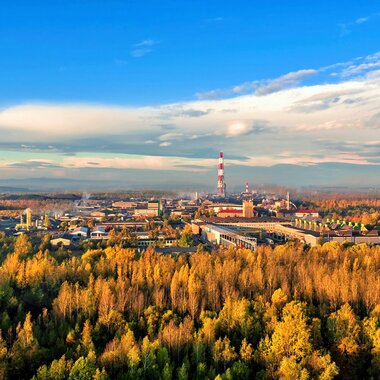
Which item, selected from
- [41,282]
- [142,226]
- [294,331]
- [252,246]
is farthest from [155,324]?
[142,226]

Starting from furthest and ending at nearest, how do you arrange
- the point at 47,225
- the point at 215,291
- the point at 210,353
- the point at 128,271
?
the point at 47,225, the point at 128,271, the point at 215,291, the point at 210,353

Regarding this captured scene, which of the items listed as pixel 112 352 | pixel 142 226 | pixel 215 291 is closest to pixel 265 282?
pixel 215 291

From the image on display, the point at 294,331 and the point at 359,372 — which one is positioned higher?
the point at 294,331

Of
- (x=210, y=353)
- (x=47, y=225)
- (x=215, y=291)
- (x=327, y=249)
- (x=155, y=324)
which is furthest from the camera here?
(x=47, y=225)

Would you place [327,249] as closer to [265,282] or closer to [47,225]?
Answer: [265,282]

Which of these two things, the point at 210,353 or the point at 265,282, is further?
the point at 265,282

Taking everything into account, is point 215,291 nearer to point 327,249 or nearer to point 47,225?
point 327,249
